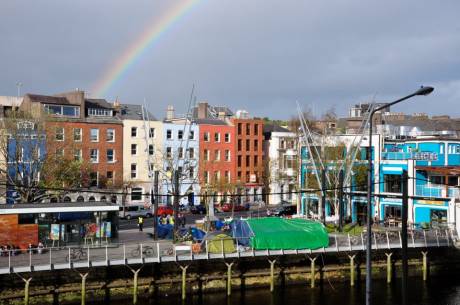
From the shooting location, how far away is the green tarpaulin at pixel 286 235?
40.9 meters

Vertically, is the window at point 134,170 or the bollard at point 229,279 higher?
the window at point 134,170

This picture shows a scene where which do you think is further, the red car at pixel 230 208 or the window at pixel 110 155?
the window at pixel 110 155

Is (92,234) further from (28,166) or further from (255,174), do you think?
(255,174)

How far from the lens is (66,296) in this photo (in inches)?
1410

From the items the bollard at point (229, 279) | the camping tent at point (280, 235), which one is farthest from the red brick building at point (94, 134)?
the bollard at point (229, 279)

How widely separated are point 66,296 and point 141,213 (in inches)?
1387

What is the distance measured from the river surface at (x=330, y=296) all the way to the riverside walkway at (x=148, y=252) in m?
2.61

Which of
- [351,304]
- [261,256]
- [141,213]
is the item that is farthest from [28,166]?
[351,304]

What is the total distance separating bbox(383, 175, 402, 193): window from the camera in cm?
6588

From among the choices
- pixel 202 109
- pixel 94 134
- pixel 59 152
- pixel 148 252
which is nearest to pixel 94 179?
pixel 94 134

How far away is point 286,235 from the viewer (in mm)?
41594

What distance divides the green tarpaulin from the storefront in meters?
10.4

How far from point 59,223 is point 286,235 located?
16138mm

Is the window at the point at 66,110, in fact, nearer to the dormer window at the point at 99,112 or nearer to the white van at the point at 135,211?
the dormer window at the point at 99,112
